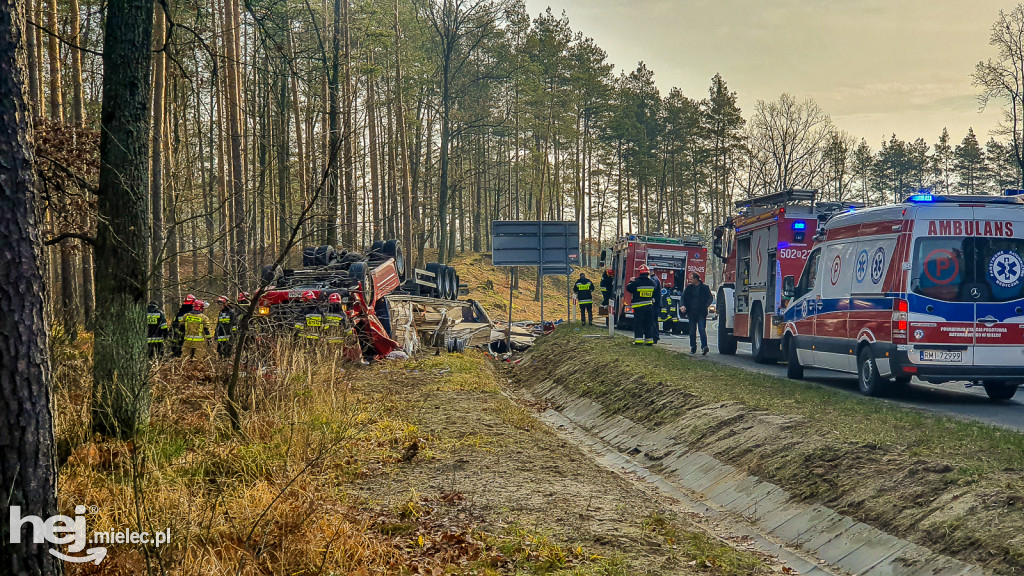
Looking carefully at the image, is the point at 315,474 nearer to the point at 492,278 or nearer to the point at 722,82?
the point at 492,278

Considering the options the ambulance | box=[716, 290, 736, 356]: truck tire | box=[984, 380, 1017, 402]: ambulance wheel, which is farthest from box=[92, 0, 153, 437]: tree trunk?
box=[716, 290, 736, 356]: truck tire

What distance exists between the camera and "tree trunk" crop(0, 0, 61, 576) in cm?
334

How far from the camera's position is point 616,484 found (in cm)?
847

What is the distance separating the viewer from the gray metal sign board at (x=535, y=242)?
2597cm

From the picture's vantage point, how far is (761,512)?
7.67 m

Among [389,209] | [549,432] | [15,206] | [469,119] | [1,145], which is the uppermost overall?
[469,119]

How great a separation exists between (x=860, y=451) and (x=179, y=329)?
32.1ft

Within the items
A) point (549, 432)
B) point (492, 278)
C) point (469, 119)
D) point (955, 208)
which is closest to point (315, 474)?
point (549, 432)

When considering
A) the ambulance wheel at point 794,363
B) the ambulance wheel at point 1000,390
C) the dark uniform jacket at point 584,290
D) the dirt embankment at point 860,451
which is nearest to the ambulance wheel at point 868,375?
the dirt embankment at point 860,451

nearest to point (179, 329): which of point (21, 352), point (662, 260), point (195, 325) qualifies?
point (195, 325)

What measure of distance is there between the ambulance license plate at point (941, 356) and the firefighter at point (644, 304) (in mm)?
8820

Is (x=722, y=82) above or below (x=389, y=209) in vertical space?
above

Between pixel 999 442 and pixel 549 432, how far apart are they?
19.2ft

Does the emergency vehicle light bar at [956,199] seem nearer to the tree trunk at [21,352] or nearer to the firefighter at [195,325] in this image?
the firefighter at [195,325]
